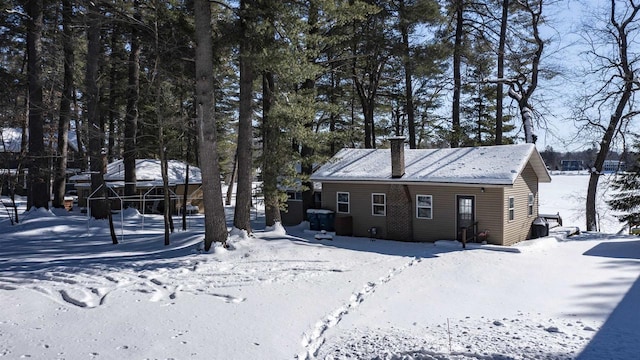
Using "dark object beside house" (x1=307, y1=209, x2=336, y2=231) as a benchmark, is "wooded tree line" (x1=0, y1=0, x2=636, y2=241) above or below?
above

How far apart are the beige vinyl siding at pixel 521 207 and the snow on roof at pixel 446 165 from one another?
667 mm

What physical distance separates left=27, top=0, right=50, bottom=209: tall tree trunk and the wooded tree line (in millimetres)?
65

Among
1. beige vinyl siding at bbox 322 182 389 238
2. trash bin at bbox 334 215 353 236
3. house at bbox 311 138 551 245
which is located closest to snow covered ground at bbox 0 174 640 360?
house at bbox 311 138 551 245

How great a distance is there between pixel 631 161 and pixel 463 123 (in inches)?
423

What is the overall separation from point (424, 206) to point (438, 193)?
0.80 meters

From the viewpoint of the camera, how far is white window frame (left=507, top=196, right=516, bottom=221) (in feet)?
55.0

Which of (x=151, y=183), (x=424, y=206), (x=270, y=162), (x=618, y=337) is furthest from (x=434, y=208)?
(x=151, y=183)

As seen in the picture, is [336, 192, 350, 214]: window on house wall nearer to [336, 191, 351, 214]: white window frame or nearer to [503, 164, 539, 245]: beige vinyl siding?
[336, 191, 351, 214]: white window frame

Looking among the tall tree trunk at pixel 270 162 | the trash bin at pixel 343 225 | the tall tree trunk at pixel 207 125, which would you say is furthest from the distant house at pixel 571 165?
the tall tree trunk at pixel 207 125

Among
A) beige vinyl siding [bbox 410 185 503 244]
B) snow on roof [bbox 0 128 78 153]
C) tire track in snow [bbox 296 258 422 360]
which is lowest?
tire track in snow [bbox 296 258 422 360]

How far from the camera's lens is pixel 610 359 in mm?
5855

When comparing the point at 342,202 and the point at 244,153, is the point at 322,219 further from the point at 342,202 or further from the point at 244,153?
the point at 244,153

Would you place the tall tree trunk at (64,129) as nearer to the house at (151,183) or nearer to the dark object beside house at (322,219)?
the house at (151,183)

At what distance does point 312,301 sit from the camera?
9.01m
